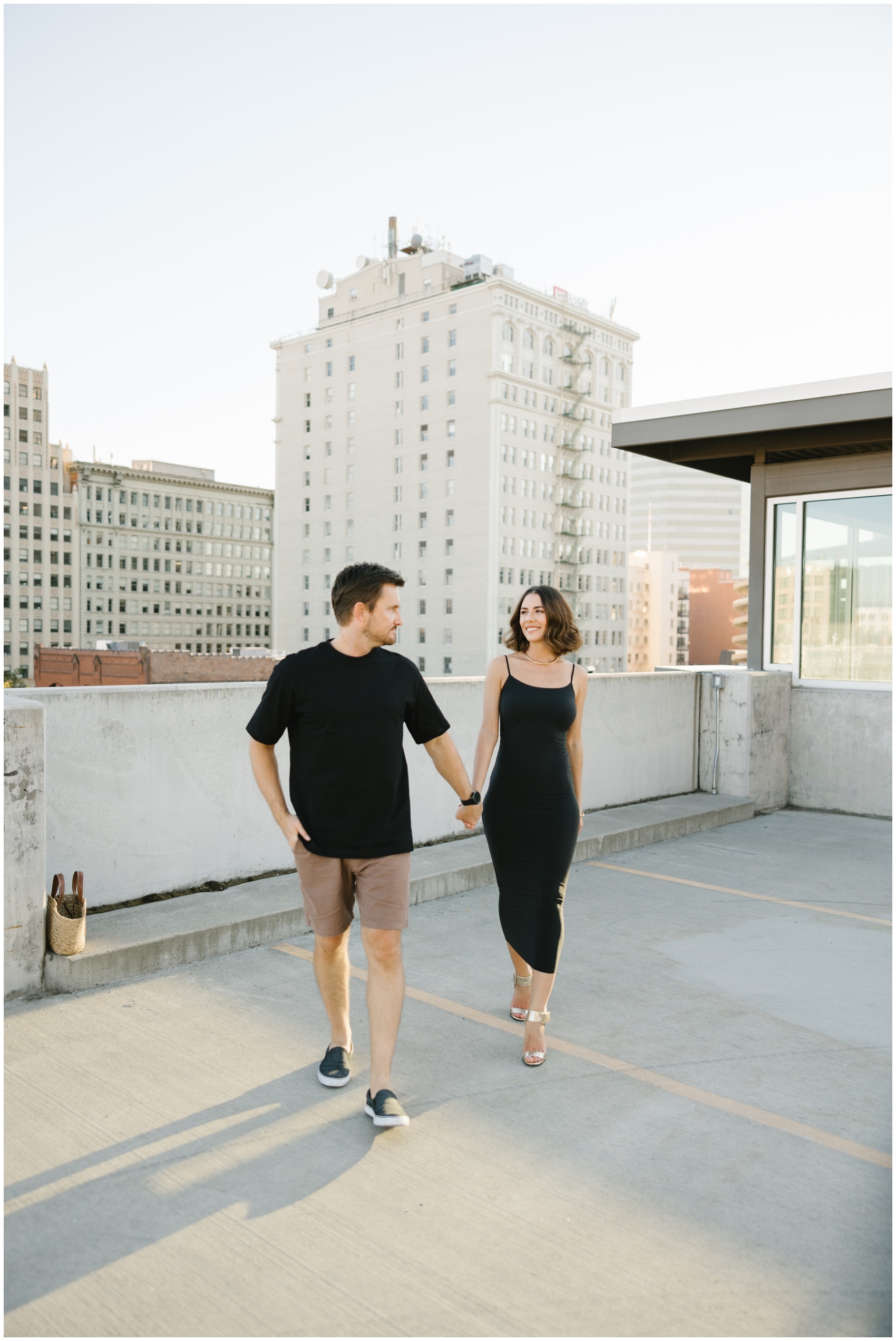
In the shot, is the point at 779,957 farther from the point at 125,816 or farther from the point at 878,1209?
the point at 125,816

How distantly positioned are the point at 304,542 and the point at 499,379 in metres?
27.9

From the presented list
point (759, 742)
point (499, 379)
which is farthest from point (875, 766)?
point (499, 379)

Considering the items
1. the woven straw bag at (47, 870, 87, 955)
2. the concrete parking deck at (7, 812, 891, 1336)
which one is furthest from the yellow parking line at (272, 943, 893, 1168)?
the woven straw bag at (47, 870, 87, 955)

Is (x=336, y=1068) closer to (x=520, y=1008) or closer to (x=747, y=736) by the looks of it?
(x=520, y=1008)

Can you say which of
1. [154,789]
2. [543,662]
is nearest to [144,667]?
[154,789]

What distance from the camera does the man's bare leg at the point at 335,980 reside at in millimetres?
3932

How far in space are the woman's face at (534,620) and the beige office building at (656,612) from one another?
153 m

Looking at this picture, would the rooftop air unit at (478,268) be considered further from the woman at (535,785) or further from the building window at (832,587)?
the woman at (535,785)

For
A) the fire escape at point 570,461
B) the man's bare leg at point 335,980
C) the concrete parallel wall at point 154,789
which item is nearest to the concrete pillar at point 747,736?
the concrete parallel wall at point 154,789

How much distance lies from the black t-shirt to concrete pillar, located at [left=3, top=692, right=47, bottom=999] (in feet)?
5.16

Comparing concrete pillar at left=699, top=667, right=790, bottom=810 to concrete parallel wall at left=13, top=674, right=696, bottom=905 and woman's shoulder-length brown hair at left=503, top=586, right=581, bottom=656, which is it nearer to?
concrete parallel wall at left=13, top=674, right=696, bottom=905

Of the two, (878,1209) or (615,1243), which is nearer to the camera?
(615,1243)

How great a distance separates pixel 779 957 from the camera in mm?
5840

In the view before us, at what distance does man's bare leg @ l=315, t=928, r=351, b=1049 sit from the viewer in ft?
12.9
